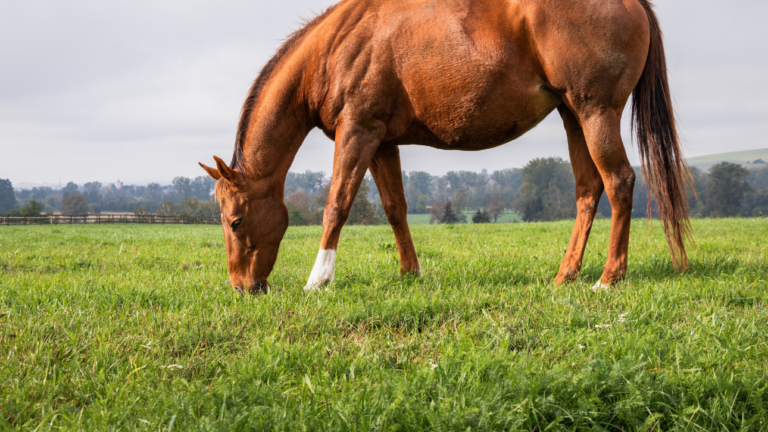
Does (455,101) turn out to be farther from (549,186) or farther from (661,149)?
(549,186)

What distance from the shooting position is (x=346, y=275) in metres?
4.63

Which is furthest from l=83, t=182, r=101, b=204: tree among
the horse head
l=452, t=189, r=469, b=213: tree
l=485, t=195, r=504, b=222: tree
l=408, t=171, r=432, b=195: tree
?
the horse head

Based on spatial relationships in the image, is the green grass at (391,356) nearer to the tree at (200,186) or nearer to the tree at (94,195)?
the tree at (200,186)

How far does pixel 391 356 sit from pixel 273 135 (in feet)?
9.15

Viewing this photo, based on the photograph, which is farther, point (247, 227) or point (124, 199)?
point (124, 199)

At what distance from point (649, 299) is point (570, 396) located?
6.29ft

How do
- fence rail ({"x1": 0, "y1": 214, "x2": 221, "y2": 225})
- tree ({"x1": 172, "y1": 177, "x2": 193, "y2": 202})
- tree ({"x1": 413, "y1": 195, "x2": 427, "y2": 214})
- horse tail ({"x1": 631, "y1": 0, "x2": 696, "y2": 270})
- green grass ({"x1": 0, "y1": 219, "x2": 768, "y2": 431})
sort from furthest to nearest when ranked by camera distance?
tree ({"x1": 172, "y1": 177, "x2": 193, "y2": 202})
tree ({"x1": 413, "y1": 195, "x2": 427, "y2": 214})
fence rail ({"x1": 0, "y1": 214, "x2": 221, "y2": 225})
horse tail ({"x1": 631, "y1": 0, "x2": 696, "y2": 270})
green grass ({"x1": 0, "y1": 219, "x2": 768, "y2": 431})

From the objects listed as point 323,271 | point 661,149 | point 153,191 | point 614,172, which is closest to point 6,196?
point 153,191

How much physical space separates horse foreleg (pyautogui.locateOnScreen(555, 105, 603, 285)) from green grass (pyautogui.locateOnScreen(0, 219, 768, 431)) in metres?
0.50

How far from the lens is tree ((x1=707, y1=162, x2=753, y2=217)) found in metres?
70.5

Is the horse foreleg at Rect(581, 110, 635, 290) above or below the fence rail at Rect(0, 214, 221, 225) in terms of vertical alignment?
above

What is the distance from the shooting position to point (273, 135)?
4.32 m

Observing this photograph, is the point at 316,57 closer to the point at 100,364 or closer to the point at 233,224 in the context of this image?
the point at 233,224

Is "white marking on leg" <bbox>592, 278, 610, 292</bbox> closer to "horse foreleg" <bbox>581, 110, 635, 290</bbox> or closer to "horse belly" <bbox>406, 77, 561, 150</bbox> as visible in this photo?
"horse foreleg" <bbox>581, 110, 635, 290</bbox>
